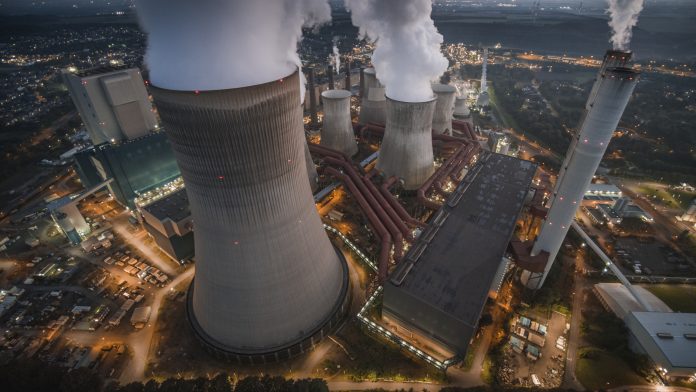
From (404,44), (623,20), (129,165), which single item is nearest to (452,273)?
(404,44)

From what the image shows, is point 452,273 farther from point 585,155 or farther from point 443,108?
point 443,108

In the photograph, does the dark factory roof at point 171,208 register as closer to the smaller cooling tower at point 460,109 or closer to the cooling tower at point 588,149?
the cooling tower at point 588,149

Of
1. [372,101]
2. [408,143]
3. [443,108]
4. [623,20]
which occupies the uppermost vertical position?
[623,20]

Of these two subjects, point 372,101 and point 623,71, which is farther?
point 372,101

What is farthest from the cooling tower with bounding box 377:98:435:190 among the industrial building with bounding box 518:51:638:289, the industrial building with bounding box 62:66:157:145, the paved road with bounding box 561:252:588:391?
the industrial building with bounding box 62:66:157:145

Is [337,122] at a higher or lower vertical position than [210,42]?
lower

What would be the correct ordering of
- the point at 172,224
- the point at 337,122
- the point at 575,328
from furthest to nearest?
the point at 337,122 < the point at 172,224 < the point at 575,328

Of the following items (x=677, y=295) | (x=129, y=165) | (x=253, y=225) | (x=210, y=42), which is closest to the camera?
(x=210, y=42)
